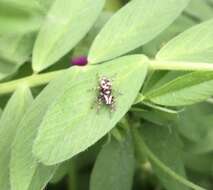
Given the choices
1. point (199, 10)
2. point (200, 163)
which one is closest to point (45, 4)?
point (199, 10)

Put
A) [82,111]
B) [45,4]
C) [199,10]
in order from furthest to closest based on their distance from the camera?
[199,10], [45,4], [82,111]

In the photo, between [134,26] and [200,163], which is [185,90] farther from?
[200,163]

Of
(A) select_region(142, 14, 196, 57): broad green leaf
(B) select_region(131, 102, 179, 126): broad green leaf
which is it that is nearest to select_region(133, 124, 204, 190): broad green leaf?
(B) select_region(131, 102, 179, 126): broad green leaf

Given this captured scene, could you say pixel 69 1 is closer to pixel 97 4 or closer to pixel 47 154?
pixel 97 4

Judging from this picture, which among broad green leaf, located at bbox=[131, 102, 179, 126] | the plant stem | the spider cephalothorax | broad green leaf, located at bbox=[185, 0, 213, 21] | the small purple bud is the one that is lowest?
broad green leaf, located at bbox=[185, 0, 213, 21]

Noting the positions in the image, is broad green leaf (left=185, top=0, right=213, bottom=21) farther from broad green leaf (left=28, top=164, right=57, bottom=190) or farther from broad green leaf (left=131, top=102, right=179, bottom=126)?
broad green leaf (left=28, top=164, right=57, bottom=190)

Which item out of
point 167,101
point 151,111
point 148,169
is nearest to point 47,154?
point 167,101
